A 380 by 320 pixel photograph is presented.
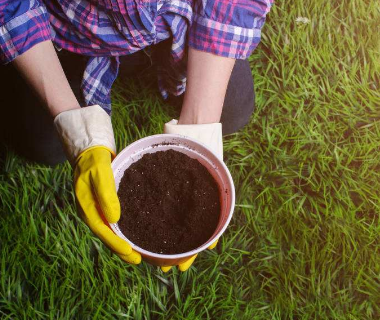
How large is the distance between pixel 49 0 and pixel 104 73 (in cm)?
27

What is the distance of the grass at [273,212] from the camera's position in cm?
144

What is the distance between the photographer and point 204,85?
1.25 m

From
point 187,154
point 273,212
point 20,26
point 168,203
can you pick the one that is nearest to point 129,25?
point 20,26

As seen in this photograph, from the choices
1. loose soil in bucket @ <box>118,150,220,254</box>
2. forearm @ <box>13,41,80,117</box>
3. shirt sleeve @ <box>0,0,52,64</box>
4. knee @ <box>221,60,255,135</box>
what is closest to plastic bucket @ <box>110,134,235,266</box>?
loose soil in bucket @ <box>118,150,220,254</box>

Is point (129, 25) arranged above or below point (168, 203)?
above

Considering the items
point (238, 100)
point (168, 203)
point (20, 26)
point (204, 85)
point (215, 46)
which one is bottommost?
point (238, 100)

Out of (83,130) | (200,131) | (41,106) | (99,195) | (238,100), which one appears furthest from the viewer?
(238,100)

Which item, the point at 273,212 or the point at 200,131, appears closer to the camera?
the point at 200,131

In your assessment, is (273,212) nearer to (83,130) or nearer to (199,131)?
(199,131)

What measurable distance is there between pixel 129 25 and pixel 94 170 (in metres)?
0.41

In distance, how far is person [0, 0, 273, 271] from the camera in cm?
108

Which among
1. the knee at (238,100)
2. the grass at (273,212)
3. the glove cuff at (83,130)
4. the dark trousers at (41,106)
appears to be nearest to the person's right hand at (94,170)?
the glove cuff at (83,130)

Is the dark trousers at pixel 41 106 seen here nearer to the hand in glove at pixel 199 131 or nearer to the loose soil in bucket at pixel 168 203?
the hand in glove at pixel 199 131

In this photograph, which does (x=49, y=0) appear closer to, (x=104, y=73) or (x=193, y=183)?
(x=104, y=73)
